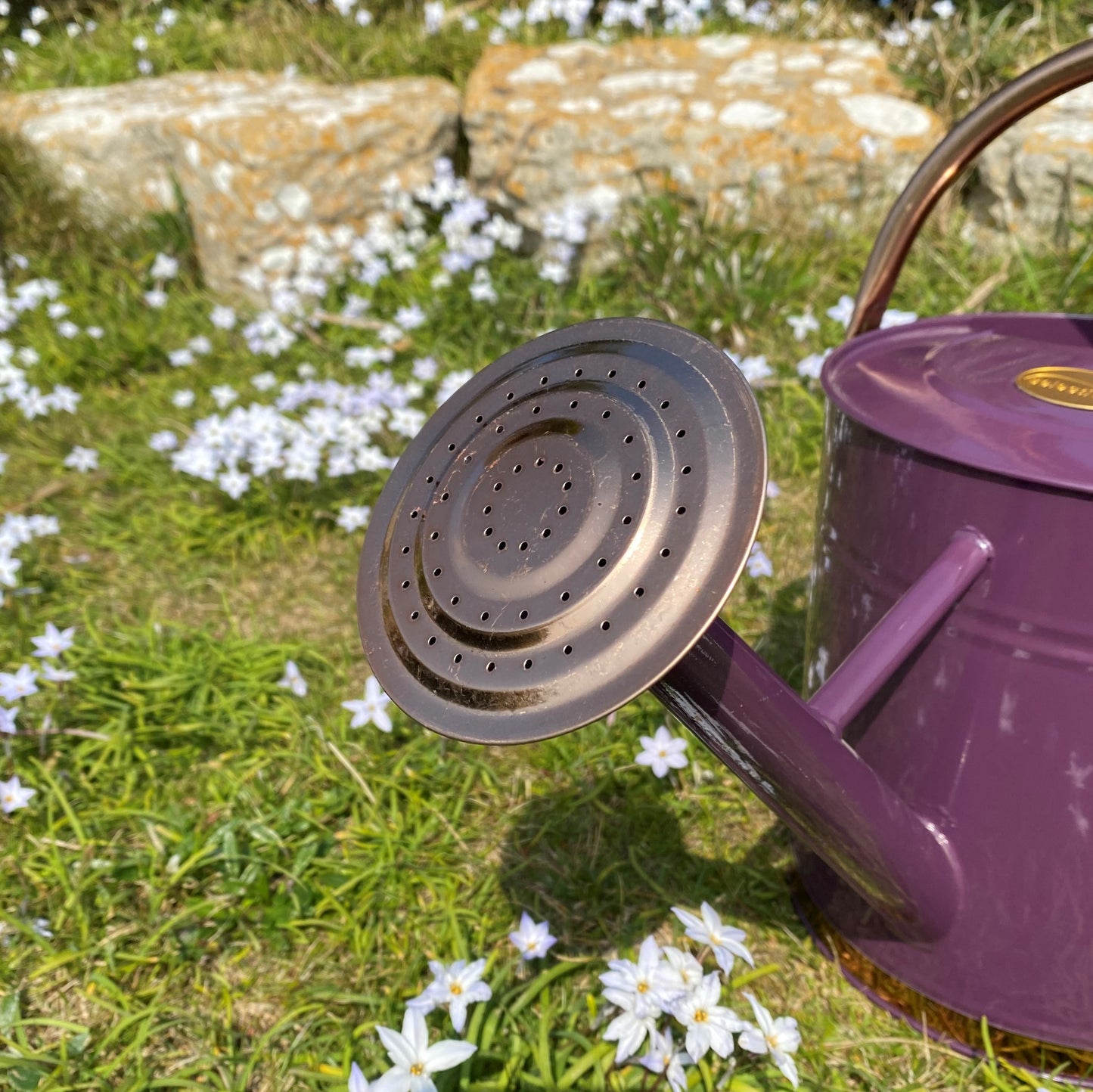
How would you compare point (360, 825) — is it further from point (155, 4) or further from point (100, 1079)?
point (155, 4)

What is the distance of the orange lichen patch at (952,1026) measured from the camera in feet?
3.98

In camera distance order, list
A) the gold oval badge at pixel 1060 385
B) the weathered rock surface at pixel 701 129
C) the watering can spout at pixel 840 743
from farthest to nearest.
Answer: the weathered rock surface at pixel 701 129 < the gold oval badge at pixel 1060 385 < the watering can spout at pixel 840 743

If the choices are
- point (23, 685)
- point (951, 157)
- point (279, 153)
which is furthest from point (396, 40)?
point (951, 157)

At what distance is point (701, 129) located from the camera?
10.3 ft

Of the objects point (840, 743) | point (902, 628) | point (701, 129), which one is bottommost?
point (840, 743)

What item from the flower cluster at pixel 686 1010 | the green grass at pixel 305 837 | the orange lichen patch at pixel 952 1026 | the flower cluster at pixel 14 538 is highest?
the flower cluster at pixel 686 1010

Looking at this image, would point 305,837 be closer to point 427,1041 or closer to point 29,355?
point 427,1041

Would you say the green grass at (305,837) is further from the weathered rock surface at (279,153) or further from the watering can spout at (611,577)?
the weathered rock surface at (279,153)

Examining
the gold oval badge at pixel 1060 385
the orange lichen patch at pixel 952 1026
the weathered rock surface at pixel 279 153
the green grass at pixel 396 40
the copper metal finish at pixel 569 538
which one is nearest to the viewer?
the copper metal finish at pixel 569 538

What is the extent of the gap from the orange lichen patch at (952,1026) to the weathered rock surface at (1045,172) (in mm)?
2437

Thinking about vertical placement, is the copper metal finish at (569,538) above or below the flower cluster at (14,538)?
above

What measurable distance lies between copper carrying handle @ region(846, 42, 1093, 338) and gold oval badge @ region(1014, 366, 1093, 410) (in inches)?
Answer: 10.9

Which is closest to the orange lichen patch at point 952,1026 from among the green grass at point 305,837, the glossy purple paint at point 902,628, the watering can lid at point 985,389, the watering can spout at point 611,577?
the green grass at point 305,837

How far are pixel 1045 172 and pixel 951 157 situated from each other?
2066mm
